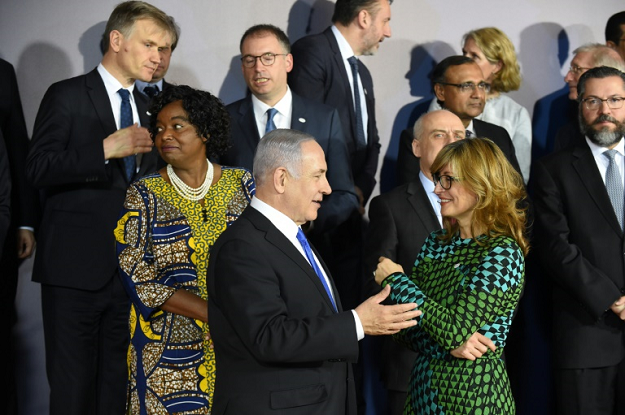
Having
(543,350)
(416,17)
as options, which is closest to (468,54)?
(416,17)

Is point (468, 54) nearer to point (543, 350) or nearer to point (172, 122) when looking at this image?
point (543, 350)

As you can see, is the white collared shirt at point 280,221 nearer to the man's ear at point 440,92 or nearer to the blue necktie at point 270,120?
the blue necktie at point 270,120

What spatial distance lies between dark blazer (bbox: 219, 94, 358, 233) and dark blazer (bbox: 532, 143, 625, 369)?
0.99m

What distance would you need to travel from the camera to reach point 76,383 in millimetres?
3848

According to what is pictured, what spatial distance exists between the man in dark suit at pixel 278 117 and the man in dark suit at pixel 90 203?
0.48 m

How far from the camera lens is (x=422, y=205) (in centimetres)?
385

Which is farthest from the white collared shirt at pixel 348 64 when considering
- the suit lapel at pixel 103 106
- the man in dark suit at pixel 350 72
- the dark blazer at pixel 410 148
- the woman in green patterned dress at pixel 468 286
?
the woman in green patterned dress at pixel 468 286

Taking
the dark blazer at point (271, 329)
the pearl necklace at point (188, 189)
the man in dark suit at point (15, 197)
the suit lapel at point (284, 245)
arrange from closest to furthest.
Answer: the dark blazer at point (271, 329) < the suit lapel at point (284, 245) < the pearl necklace at point (188, 189) < the man in dark suit at point (15, 197)

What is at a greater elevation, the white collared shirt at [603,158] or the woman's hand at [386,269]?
the white collared shirt at [603,158]

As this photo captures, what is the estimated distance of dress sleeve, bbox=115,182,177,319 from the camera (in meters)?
3.16

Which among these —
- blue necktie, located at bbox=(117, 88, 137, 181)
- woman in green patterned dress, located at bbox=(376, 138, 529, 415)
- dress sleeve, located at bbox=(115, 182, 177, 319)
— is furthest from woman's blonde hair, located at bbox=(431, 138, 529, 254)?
blue necktie, located at bbox=(117, 88, 137, 181)

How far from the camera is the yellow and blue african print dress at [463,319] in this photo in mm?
2637

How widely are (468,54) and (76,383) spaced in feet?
10.2

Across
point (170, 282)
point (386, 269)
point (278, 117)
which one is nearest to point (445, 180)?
point (386, 269)
